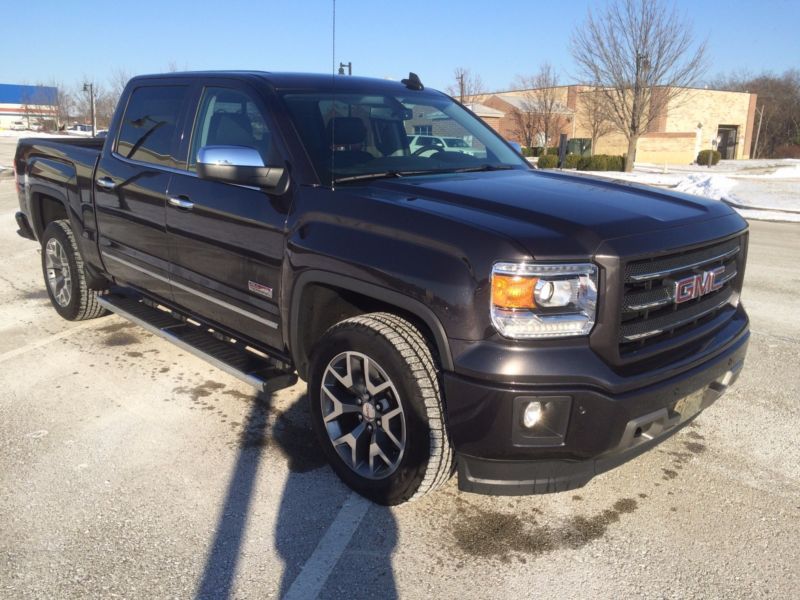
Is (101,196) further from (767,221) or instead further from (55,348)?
(767,221)

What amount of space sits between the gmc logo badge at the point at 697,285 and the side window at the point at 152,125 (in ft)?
9.58

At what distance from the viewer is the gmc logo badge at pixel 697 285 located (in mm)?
2910

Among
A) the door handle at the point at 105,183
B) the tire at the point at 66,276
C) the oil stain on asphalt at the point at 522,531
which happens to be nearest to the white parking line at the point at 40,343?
the tire at the point at 66,276

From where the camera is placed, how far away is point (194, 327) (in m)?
4.55

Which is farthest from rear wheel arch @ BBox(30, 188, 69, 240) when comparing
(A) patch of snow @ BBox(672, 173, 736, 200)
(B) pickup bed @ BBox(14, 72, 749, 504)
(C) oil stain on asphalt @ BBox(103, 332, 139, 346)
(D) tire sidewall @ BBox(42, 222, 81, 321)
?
(A) patch of snow @ BBox(672, 173, 736, 200)

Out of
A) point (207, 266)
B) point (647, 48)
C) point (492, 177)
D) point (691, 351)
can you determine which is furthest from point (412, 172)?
point (647, 48)

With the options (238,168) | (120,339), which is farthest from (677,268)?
(120,339)

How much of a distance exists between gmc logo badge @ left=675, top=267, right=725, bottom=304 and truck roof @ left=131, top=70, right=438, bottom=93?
86.7 inches

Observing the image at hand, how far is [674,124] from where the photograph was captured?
58156mm

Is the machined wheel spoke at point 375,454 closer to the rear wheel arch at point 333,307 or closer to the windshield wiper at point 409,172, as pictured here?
the rear wheel arch at point 333,307

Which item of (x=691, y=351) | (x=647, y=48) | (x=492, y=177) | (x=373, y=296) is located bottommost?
(x=691, y=351)

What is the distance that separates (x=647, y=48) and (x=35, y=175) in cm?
2884

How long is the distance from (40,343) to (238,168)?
124 inches

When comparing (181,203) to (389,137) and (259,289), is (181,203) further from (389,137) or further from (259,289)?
(389,137)
